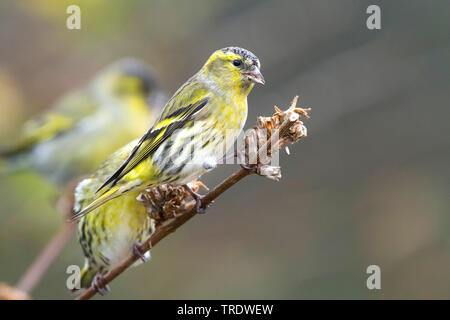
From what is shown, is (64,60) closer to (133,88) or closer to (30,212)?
(133,88)

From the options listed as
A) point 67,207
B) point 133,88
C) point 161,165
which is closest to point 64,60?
point 133,88

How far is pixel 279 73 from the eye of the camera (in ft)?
20.5

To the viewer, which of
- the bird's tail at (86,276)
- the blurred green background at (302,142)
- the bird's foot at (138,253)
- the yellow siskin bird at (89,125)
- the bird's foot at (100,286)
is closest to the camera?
the bird's foot at (138,253)

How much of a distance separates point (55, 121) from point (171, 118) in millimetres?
3759

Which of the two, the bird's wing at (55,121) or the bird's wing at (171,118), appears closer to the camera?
the bird's wing at (171,118)

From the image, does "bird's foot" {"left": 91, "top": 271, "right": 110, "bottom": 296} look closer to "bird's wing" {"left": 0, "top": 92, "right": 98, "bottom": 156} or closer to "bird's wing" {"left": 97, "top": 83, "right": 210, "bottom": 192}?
"bird's wing" {"left": 97, "top": 83, "right": 210, "bottom": 192}

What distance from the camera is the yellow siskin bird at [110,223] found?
2316 millimetres

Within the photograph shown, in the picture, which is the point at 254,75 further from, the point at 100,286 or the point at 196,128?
the point at 100,286

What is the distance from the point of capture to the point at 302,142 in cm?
666

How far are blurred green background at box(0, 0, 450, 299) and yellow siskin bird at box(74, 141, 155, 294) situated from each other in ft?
6.55

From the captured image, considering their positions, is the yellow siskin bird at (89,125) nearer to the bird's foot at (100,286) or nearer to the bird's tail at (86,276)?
the bird's tail at (86,276)

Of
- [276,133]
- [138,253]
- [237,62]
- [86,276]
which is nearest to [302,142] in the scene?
[86,276]

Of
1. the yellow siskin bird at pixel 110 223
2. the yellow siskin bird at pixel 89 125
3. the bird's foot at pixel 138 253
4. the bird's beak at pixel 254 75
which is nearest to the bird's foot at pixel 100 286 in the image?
the yellow siskin bird at pixel 110 223

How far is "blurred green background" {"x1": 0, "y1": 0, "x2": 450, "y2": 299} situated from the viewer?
504 cm
